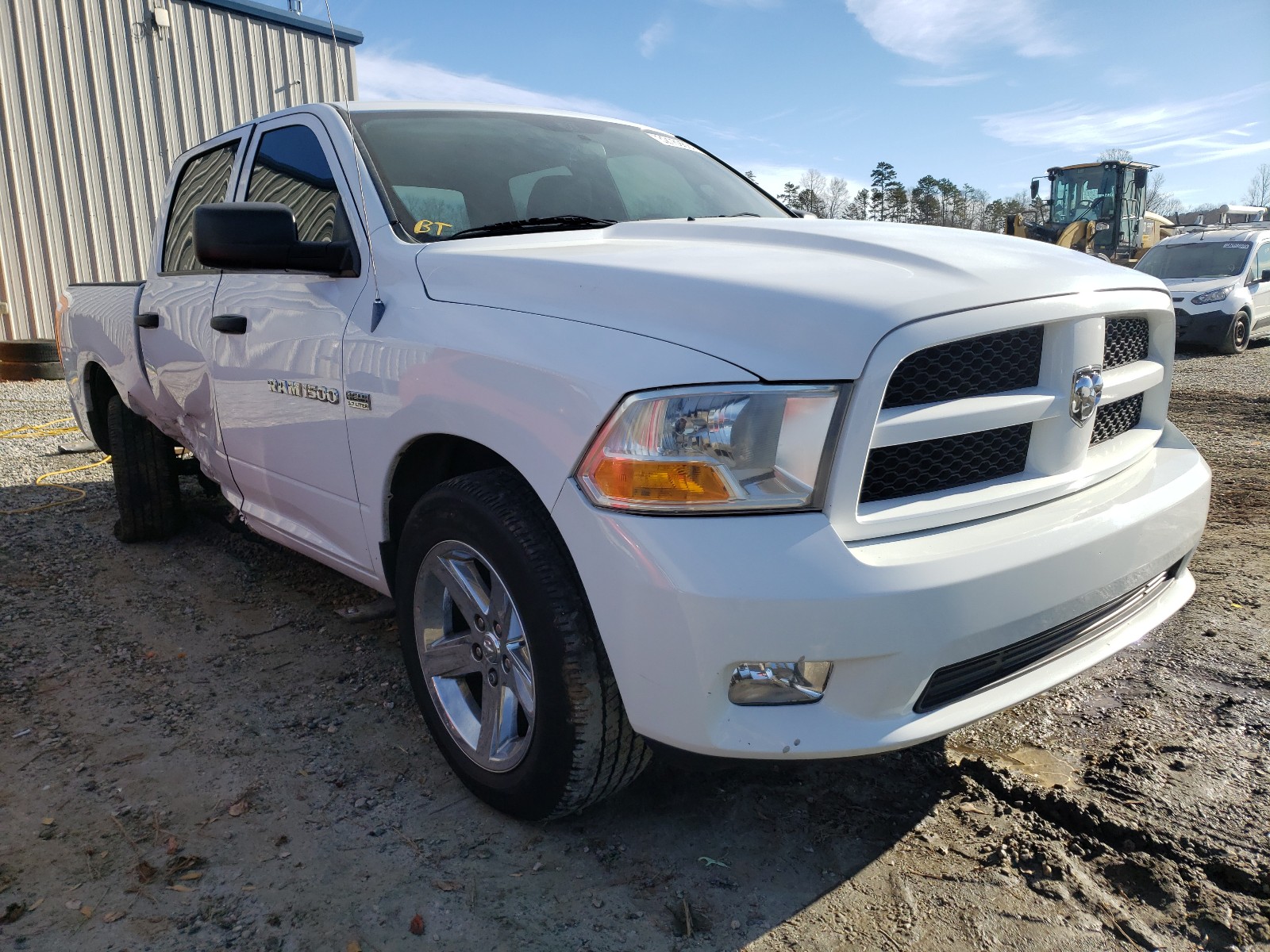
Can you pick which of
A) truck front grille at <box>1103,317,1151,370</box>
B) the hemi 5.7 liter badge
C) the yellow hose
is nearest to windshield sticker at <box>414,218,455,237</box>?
the hemi 5.7 liter badge

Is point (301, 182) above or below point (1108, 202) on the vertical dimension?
below

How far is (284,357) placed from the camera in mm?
2809

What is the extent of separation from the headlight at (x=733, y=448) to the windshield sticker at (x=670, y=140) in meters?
2.23

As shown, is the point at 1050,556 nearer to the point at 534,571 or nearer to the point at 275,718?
the point at 534,571

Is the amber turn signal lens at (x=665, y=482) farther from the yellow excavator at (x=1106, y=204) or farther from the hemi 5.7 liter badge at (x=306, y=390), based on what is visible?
the yellow excavator at (x=1106, y=204)

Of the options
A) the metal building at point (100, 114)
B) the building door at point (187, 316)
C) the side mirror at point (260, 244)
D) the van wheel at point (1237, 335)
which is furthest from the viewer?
the van wheel at point (1237, 335)

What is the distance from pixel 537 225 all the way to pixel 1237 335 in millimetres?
12868

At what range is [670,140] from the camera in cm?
369

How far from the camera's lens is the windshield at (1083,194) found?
2150 cm

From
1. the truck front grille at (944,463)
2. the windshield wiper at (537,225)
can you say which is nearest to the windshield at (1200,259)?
the windshield wiper at (537,225)

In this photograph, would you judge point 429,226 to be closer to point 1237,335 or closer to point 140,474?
point 140,474

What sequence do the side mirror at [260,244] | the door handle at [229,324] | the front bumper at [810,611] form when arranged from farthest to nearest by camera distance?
the door handle at [229,324], the side mirror at [260,244], the front bumper at [810,611]

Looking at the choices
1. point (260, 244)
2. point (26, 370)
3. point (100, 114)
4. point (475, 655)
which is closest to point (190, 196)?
point (260, 244)

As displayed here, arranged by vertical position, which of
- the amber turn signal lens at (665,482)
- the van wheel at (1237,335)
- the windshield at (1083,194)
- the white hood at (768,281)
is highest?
the windshield at (1083,194)
